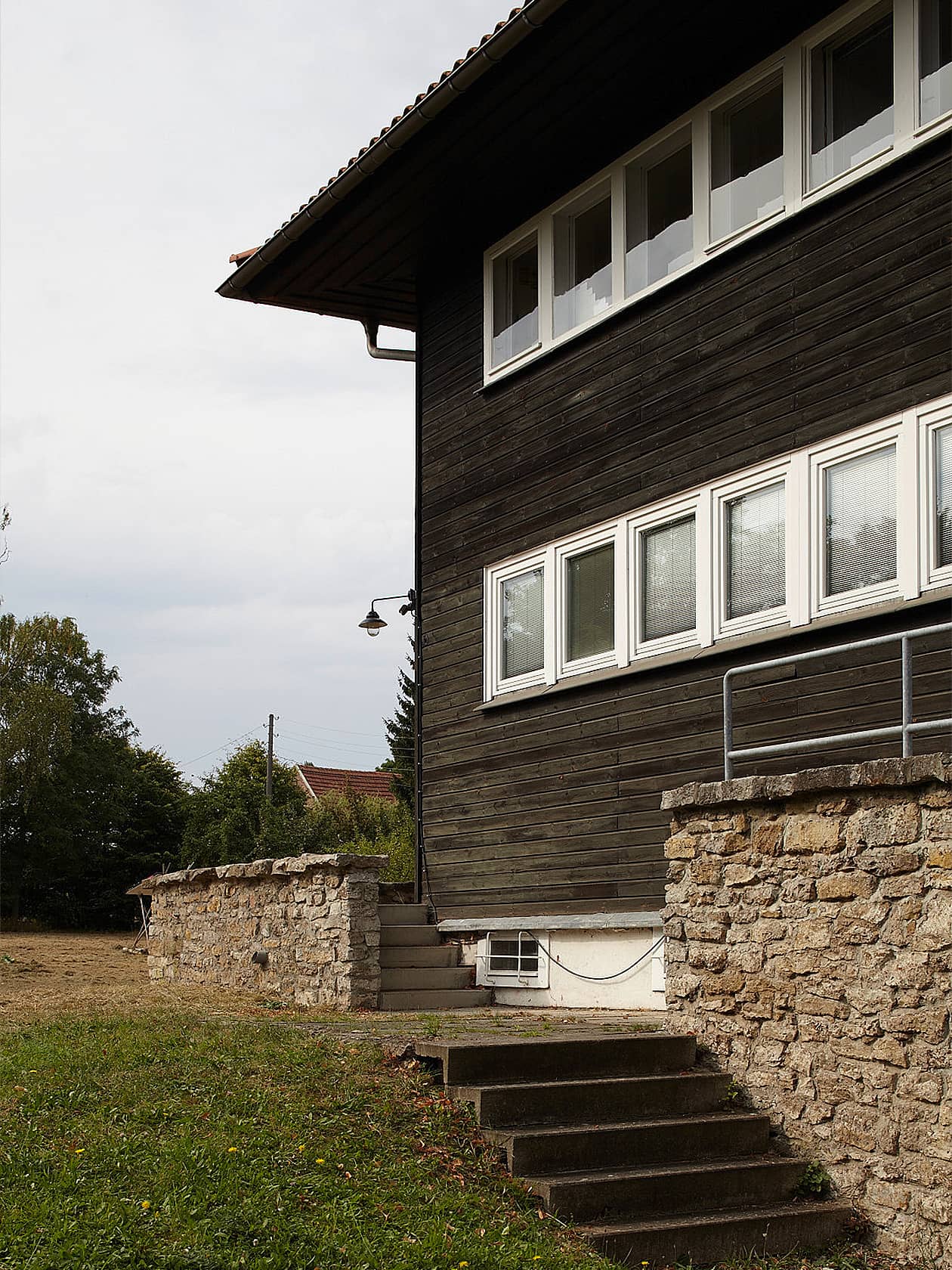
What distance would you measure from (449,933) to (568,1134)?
6419 mm

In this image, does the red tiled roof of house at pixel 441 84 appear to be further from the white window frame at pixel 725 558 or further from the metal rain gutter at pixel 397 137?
the white window frame at pixel 725 558

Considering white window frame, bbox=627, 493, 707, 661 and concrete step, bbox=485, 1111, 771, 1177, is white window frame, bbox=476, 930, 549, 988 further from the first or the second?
concrete step, bbox=485, 1111, 771, 1177

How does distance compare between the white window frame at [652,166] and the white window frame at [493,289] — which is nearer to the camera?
the white window frame at [652,166]

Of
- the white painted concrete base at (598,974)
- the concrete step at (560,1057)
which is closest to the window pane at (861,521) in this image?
the concrete step at (560,1057)

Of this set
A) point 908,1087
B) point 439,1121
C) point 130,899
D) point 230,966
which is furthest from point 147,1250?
point 130,899

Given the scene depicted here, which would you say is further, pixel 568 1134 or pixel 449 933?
pixel 449 933

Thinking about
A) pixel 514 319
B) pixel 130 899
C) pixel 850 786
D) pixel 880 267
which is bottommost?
pixel 130 899

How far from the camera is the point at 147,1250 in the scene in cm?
560

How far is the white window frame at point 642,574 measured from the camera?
35.7 feet

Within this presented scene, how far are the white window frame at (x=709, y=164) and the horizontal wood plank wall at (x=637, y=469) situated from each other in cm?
12

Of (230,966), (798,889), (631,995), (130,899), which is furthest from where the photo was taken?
(130,899)

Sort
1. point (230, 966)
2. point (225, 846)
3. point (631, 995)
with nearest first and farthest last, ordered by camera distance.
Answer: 1. point (631, 995)
2. point (230, 966)
3. point (225, 846)

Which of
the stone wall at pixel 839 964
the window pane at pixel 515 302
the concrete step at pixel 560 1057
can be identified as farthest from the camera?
the window pane at pixel 515 302

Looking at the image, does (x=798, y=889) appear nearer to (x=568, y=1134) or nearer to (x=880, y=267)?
(x=568, y=1134)
